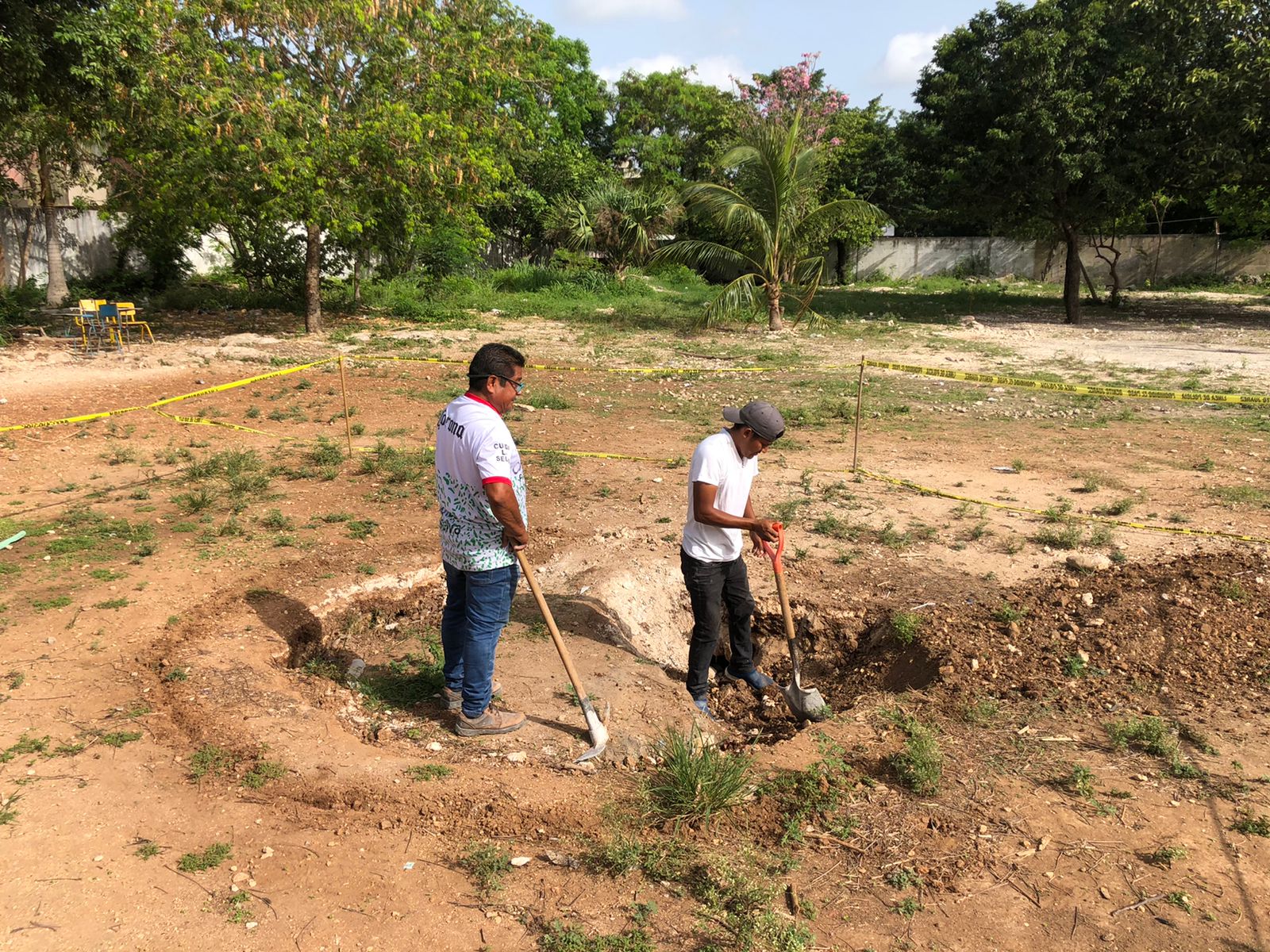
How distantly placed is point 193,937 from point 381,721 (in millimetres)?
1513

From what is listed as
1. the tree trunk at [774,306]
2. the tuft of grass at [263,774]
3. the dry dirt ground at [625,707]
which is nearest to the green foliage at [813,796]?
the dry dirt ground at [625,707]

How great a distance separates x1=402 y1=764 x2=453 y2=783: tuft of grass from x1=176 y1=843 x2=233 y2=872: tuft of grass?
0.71 meters

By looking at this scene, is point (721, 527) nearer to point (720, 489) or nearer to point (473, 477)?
point (720, 489)

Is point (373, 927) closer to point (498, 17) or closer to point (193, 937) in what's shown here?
point (193, 937)

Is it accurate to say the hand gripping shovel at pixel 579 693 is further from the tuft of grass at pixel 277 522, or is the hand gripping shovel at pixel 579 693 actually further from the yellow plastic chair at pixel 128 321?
the yellow plastic chair at pixel 128 321

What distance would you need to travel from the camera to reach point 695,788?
11.3 ft

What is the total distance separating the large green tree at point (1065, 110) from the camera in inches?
699

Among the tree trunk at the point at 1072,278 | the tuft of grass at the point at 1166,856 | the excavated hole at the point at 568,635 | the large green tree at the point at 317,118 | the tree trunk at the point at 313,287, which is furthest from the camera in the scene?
the tree trunk at the point at 1072,278

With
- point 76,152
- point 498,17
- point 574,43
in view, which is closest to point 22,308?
point 76,152

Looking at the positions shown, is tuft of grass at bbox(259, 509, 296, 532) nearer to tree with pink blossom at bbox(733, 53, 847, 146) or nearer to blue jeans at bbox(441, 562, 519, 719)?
blue jeans at bbox(441, 562, 519, 719)

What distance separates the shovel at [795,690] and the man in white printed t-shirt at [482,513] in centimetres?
135

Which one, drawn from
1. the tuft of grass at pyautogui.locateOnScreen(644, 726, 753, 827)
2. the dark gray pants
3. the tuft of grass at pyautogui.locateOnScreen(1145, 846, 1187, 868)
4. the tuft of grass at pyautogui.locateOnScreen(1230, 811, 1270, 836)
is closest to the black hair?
the dark gray pants

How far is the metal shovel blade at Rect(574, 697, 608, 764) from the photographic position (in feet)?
12.9

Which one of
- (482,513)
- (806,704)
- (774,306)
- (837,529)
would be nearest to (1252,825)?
(806,704)
